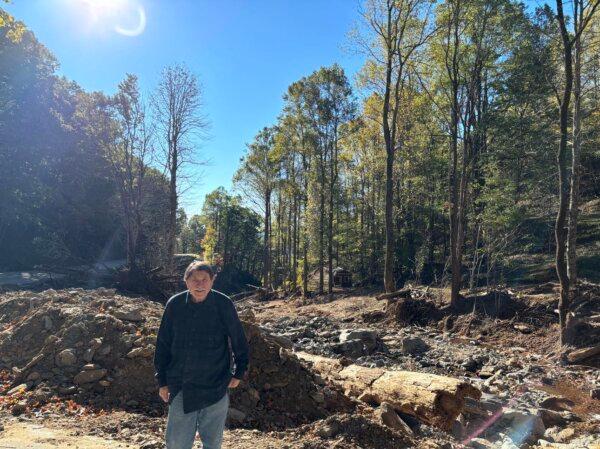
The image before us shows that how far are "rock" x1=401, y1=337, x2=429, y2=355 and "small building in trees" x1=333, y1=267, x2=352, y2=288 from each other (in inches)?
691

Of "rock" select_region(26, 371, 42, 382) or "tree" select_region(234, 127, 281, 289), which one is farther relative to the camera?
"tree" select_region(234, 127, 281, 289)

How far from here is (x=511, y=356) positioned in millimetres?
10281

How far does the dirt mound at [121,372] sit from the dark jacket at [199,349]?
239 centimetres

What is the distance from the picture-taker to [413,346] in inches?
427

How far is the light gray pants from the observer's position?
298 centimetres

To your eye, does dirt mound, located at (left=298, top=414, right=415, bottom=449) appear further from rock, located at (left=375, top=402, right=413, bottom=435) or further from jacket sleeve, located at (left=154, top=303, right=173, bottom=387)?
jacket sleeve, located at (left=154, top=303, right=173, bottom=387)

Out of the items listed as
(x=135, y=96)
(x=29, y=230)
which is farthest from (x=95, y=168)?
(x=135, y=96)

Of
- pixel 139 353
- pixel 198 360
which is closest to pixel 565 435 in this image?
pixel 198 360

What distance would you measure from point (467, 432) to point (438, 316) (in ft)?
30.4

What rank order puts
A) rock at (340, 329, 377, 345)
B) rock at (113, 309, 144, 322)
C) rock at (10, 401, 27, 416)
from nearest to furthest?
A: 1. rock at (10, 401, 27, 416)
2. rock at (113, 309, 144, 322)
3. rock at (340, 329, 377, 345)

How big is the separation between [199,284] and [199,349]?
46 centimetres

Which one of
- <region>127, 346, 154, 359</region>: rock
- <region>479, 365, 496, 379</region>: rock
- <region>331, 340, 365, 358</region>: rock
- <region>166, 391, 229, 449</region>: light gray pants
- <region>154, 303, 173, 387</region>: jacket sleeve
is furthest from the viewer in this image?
<region>331, 340, 365, 358</region>: rock

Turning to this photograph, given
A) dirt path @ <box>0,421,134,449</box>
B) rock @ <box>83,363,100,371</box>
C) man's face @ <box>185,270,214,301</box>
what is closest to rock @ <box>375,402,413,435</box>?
dirt path @ <box>0,421,134,449</box>

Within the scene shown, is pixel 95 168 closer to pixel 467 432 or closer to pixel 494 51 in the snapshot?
pixel 494 51
